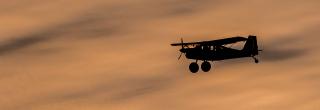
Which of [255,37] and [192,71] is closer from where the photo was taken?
[192,71]

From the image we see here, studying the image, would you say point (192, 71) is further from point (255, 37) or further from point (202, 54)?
point (255, 37)

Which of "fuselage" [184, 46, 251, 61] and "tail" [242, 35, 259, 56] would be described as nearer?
"fuselage" [184, 46, 251, 61]

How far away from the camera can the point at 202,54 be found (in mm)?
74750

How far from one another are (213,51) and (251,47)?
15.7 ft

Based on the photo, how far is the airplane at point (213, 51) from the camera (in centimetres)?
7400

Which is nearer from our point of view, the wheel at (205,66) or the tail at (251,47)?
the wheel at (205,66)

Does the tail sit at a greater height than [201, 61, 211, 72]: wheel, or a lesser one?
greater

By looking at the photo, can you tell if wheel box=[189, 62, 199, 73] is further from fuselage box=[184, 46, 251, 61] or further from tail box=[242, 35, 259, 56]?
tail box=[242, 35, 259, 56]

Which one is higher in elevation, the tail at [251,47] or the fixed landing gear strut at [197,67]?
the tail at [251,47]

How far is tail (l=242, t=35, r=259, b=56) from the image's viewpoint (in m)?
77.7

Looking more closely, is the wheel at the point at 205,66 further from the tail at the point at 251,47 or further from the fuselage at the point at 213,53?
the tail at the point at 251,47

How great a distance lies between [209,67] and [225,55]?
2.36m

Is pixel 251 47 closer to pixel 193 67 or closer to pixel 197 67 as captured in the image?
pixel 197 67

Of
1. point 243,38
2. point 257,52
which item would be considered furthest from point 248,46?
point 243,38
